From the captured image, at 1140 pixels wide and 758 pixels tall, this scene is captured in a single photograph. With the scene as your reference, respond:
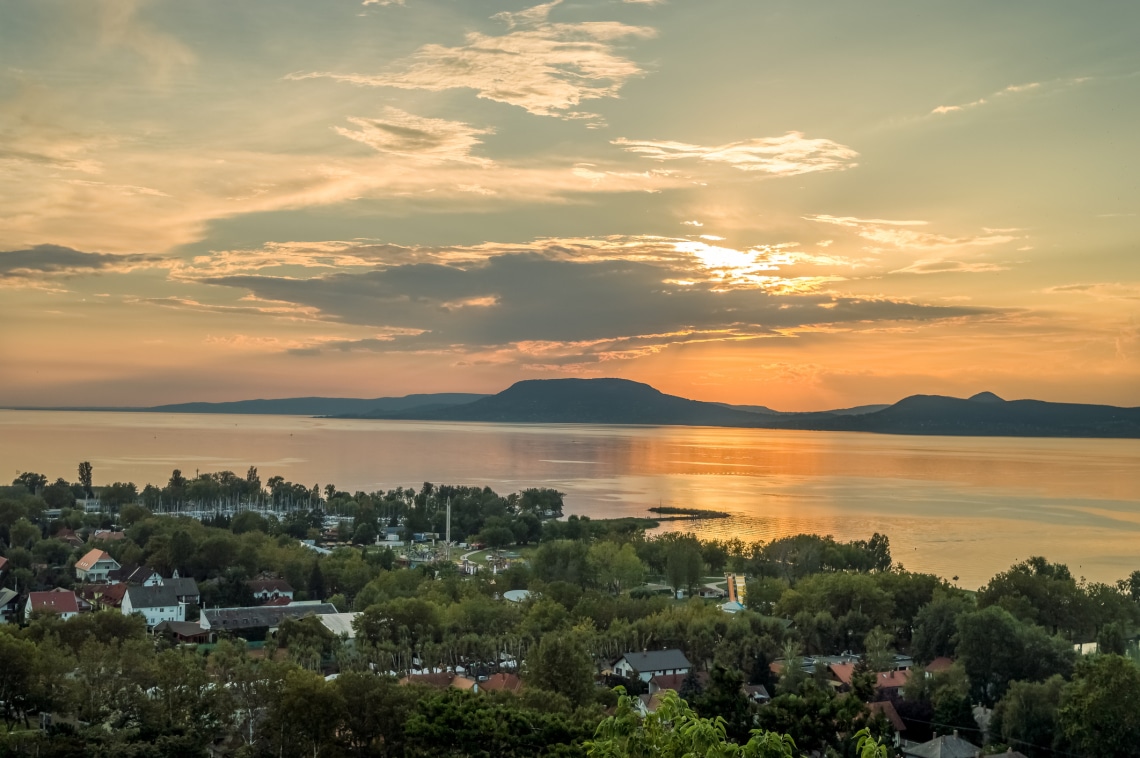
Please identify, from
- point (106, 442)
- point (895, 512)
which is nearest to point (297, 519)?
point (895, 512)

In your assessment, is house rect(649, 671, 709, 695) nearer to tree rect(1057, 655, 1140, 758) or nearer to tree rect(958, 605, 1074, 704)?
tree rect(958, 605, 1074, 704)

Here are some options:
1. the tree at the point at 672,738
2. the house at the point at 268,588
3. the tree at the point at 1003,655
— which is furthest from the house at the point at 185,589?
the tree at the point at 672,738

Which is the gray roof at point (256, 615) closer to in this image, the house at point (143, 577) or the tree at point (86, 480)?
the house at point (143, 577)

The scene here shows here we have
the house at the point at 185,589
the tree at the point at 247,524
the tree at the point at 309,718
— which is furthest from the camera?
the tree at the point at 247,524

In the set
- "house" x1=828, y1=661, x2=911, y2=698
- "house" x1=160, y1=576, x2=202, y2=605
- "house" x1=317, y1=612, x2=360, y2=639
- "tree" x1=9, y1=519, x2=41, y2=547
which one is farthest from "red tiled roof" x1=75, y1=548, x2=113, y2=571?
"house" x1=828, y1=661, x2=911, y2=698

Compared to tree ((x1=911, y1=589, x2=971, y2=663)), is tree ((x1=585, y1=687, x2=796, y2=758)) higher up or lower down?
higher up

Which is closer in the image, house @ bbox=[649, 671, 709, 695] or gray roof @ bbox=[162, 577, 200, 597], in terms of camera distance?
house @ bbox=[649, 671, 709, 695]
